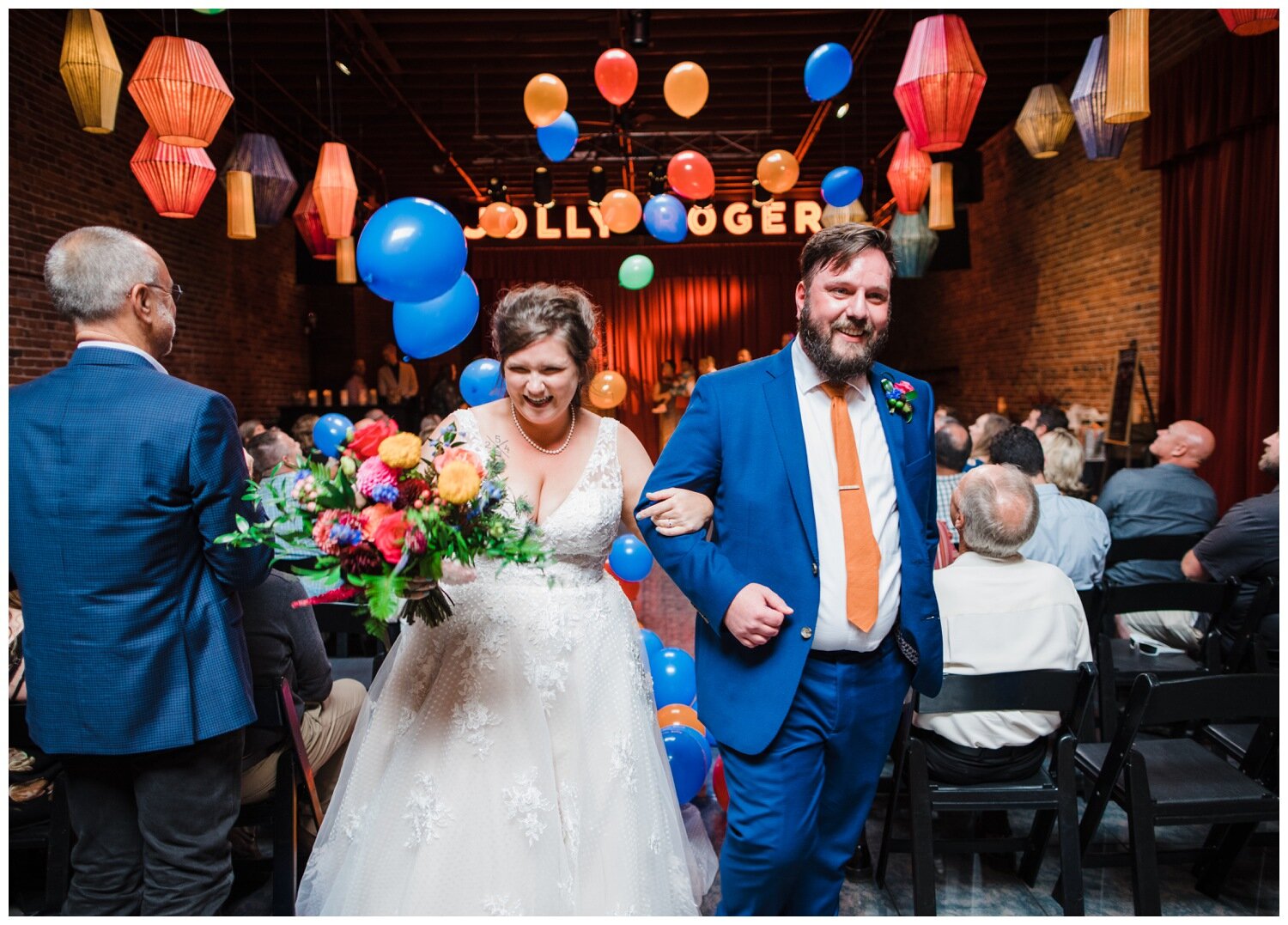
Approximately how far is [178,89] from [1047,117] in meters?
4.82

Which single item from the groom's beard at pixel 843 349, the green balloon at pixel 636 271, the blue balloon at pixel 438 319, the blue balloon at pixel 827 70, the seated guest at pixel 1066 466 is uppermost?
the blue balloon at pixel 827 70

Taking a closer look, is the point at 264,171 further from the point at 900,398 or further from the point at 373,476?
the point at 900,398

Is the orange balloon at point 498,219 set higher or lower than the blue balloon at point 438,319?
higher

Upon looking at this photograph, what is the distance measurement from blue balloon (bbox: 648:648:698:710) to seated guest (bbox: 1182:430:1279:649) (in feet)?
7.11

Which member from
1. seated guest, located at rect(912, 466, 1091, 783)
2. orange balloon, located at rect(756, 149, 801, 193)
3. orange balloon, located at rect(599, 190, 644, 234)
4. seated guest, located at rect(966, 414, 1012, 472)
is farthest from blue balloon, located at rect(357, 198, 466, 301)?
orange balloon, located at rect(756, 149, 801, 193)

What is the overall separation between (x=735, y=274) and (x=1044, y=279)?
22.9 feet

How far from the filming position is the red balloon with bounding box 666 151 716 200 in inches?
283

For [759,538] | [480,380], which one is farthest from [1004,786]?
[480,380]

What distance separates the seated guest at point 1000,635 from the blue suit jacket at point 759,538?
1.47 ft

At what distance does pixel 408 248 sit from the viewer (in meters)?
3.11

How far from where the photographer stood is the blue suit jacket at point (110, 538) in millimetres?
1848

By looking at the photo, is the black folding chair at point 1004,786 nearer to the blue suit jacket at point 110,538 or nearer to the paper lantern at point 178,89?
the blue suit jacket at point 110,538

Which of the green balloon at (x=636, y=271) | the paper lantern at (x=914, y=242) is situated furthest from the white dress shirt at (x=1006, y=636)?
the green balloon at (x=636, y=271)

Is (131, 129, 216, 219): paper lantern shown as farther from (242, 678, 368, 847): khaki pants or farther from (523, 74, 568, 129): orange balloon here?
(242, 678, 368, 847): khaki pants
